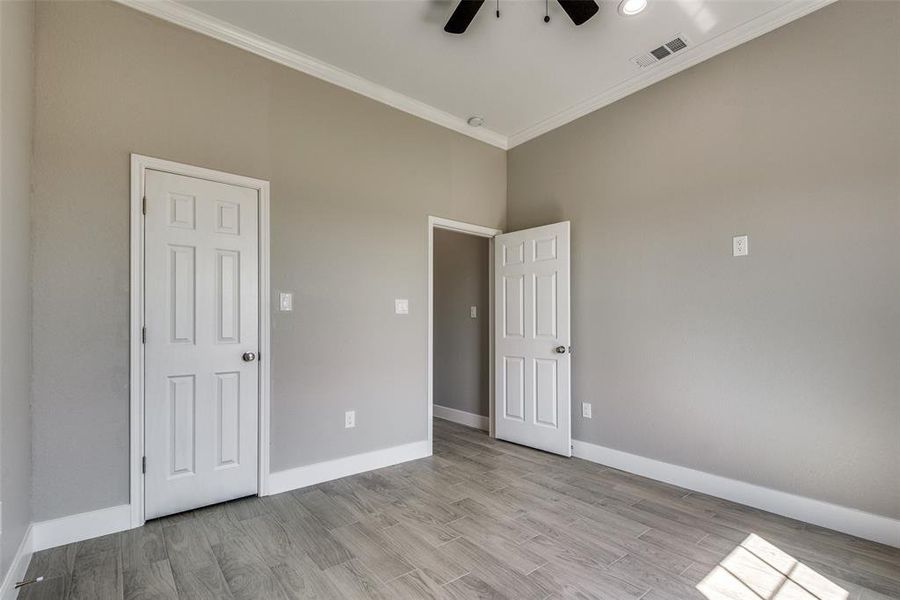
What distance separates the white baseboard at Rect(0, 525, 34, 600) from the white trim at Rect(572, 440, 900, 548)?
136 inches

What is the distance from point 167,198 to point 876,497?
14.1 feet

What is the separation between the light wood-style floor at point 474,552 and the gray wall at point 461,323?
1762 millimetres

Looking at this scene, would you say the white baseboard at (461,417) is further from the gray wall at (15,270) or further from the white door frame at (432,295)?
the gray wall at (15,270)

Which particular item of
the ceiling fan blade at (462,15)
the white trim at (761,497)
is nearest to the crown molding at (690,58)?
the ceiling fan blade at (462,15)

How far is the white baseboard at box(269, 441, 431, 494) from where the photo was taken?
2869 millimetres

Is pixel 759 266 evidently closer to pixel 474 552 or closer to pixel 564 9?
pixel 564 9

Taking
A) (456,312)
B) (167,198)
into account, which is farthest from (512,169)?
(167,198)

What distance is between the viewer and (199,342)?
2588mm

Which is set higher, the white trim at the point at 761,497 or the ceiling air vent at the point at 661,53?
the ceiling air vent at the point at 661,53

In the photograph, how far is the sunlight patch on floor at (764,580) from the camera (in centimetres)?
182

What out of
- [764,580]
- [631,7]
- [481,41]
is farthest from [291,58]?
[764,580]

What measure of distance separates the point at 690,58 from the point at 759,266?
1532 mm

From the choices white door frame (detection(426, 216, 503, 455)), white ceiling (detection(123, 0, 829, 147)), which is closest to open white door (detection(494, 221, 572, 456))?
white door frame (detection(426, 216, 503, 455))

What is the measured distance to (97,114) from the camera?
7.55ft
